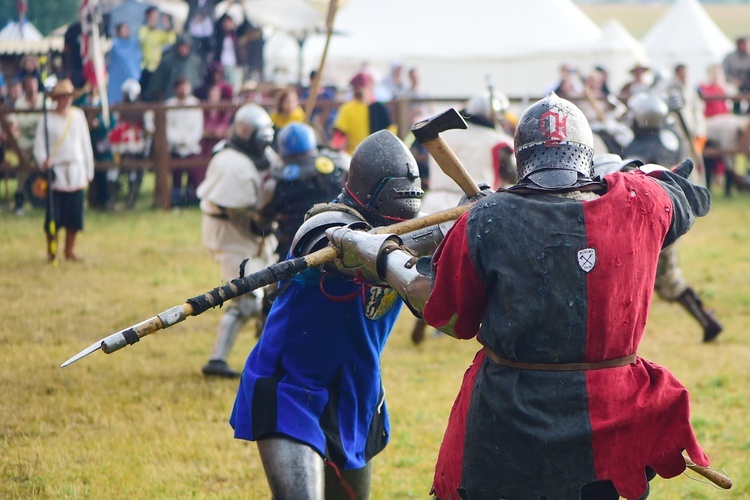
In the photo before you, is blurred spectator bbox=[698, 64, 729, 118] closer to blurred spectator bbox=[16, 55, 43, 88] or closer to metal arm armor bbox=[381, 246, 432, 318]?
blurred spectator bbox=[16, 55, 43, 88]

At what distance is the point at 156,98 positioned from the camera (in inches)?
613

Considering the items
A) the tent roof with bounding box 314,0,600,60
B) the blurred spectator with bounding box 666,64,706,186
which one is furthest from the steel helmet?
the blurred spectator with bounding box 666,64,706,186

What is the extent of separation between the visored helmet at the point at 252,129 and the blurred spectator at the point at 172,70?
8564 mm

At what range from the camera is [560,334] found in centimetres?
281

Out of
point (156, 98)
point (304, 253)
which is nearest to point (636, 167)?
point (304, 253)

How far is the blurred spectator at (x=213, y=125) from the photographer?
15.4 meters

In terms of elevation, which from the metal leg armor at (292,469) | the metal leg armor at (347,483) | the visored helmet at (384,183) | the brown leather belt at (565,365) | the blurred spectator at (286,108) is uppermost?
the visored helmet at (384,183)

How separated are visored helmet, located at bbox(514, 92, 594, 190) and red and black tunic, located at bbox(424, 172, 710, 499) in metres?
0.07

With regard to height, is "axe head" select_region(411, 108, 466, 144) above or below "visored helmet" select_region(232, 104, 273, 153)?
above

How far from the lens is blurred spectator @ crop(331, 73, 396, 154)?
515 inches

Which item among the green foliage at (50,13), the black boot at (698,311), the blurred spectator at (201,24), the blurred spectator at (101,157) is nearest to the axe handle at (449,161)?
the black boot at (698,311)

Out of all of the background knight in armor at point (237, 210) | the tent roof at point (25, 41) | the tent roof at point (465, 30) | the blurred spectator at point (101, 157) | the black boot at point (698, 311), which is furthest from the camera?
the tent roof at point (465, 30)

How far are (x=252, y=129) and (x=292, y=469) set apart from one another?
4.07 metres

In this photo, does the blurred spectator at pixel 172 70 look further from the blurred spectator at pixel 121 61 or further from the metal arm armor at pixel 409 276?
the metal arm armor at pixel 409 276
